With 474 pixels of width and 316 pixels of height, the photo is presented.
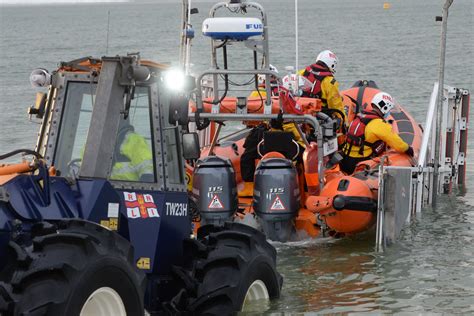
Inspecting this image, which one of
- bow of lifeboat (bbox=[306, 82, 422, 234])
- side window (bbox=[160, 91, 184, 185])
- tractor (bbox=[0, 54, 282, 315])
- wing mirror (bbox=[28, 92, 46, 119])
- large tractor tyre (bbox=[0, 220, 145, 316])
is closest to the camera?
large tractor tyre (bbox=[0, 220, 145, 316])

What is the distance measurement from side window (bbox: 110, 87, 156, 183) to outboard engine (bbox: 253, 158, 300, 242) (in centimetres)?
444

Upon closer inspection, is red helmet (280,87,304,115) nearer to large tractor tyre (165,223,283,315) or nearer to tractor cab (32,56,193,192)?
large tractor tyre (165,223,283,315)

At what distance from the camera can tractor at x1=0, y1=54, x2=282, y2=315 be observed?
648cm

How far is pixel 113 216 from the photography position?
739 centimetres

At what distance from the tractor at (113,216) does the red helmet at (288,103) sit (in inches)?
153

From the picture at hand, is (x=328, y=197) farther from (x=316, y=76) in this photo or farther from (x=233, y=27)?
(x=316, y=76)

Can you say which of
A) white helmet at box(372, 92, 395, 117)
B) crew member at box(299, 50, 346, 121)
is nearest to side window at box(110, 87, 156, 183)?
white helmet at box(372, 92, 395, 117)

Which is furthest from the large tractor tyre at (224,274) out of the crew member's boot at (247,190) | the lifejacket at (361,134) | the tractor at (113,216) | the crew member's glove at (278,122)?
the lifejacket at (361,134)

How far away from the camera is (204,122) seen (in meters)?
12.3

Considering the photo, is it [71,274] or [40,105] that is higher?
[40,105]

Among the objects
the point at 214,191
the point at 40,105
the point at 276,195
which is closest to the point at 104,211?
the point at 40,105

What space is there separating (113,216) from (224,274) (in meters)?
1.13

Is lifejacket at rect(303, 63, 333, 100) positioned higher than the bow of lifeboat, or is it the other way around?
lifejacket at rect(303, 63, 333, 100)

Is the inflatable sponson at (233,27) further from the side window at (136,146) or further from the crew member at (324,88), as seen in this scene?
the side window at (136,146)
